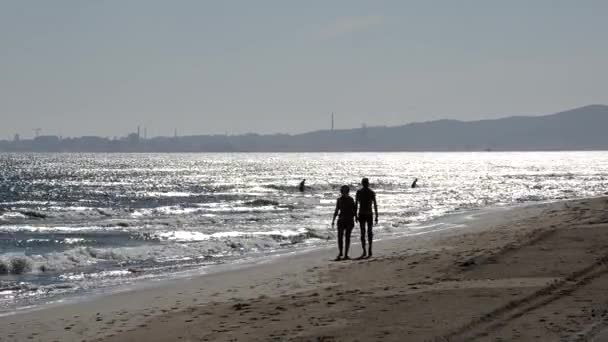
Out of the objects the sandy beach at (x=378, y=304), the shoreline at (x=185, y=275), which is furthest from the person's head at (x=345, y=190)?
the shoreline at (x=185, y=275)

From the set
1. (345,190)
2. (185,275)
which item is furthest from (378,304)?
(185,275)

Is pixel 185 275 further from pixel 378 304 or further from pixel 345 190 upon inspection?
pixel 378 304

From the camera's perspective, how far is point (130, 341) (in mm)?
8836

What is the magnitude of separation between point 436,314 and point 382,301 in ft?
4.40

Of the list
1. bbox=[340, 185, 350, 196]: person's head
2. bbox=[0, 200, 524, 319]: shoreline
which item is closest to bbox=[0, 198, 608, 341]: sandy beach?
bbox=[0, 200, 524, 319]: shoreline

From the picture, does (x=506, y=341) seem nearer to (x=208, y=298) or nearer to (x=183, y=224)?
(x=208, y=298)

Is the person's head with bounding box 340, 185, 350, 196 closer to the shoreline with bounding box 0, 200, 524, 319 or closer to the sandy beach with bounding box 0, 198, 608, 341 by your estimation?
the sandy beach with bounding box 0, 198, 608, 341

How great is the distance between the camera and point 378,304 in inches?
384

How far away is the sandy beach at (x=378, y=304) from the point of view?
26.6 feet

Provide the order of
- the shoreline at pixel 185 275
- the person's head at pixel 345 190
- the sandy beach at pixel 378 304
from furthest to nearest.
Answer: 1. the person's head at pixel 345 190
2. the shoreline at pixel 185 275
3. the sandy beach at pixel 378 304

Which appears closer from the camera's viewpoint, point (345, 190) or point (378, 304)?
point (378, 304)

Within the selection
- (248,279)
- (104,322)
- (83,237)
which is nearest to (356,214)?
(248,279)

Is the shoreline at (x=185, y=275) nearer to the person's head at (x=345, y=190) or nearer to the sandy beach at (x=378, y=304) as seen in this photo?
the sandy beach at (x=378, y=304)

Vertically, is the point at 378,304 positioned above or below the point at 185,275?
above
